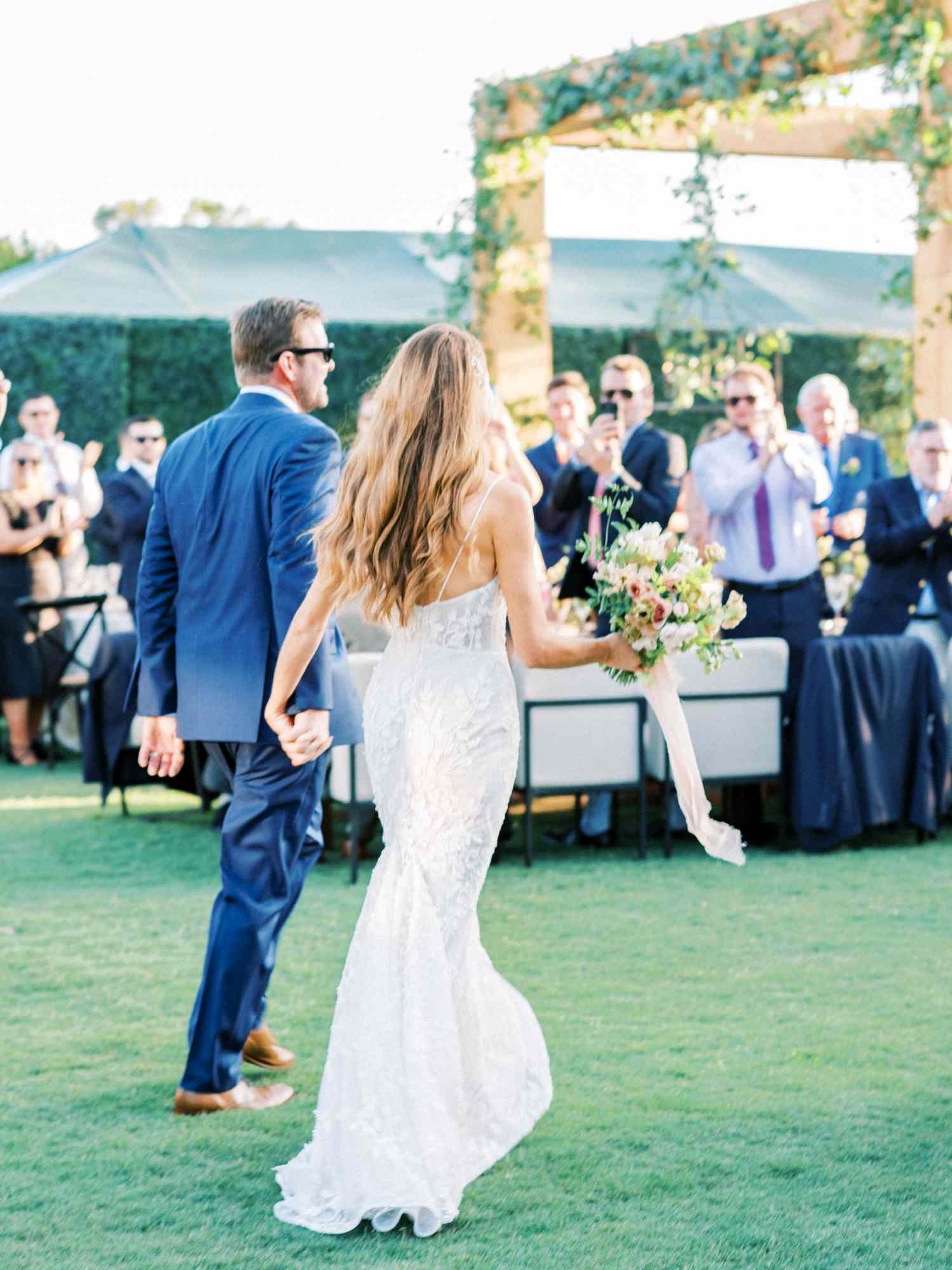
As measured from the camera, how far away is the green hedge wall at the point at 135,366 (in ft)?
47.0

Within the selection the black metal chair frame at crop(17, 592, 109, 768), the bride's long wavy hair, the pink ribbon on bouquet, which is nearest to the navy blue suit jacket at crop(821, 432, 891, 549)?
the black metal chair frame at crop(17, 592, 109, 768)

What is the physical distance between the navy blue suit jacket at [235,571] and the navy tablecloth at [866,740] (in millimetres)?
3440

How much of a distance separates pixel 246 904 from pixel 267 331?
130cm

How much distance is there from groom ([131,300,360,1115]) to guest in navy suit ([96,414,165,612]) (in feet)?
16.6

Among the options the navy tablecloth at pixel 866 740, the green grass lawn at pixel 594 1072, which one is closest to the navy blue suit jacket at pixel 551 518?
the navy tablecloth at pixel 866 740

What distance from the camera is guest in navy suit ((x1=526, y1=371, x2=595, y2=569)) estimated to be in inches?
321

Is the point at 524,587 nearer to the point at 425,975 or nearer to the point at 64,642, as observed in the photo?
the point at 425,975

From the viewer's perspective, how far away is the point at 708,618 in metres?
3.31

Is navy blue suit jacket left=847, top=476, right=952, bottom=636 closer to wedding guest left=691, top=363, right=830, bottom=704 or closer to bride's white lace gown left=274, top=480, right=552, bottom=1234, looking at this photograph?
wedding guest left=691, top=363, right=830, bottom=704

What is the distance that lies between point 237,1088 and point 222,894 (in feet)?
1.53

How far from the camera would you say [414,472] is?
3.21 metres

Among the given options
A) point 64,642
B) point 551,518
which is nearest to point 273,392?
point 551,518

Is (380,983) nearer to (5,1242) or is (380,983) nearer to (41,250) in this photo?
(5,1242)

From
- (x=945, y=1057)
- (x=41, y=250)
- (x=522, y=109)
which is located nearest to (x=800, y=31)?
(x=522, y=109)
